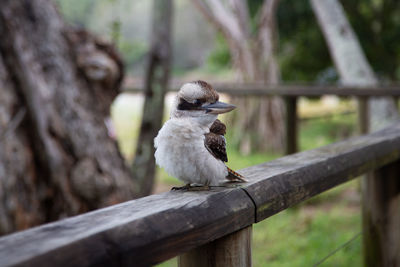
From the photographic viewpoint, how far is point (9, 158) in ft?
9.81

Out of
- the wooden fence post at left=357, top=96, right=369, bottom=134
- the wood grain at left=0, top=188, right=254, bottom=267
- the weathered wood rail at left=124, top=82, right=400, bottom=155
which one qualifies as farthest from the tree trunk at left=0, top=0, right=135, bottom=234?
the wooden fence post at left=357, top=96, right=369, bottom=134

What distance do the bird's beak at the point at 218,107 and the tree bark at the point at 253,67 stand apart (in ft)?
24.2

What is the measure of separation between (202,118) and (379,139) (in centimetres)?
113

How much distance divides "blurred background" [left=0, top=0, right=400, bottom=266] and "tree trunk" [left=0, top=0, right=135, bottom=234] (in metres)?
0.10

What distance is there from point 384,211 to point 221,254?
150 centimetres

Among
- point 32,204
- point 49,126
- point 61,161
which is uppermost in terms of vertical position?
point 49,126

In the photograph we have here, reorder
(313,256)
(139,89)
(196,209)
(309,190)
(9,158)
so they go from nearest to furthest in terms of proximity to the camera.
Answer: (196,209) < (309,190) < (9,158) < (313,256) < (139,89)

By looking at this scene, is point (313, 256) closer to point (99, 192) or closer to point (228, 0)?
point (99, 192)

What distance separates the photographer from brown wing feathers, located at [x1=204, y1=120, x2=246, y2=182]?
1346 millimetres

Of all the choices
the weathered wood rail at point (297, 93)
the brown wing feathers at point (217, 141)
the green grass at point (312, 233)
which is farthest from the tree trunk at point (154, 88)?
the brown wing feathers at point (217, 141)

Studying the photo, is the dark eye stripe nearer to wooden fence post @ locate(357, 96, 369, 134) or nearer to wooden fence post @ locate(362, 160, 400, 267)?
wooden fence post @ locate(362, 160, 400, 267)

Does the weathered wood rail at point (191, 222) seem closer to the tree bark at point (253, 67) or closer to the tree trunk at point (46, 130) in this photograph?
the tree trunk at point (46, 130)

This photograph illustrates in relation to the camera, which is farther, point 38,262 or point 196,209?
point 196,209

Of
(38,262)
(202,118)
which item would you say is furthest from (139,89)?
(38,262)
